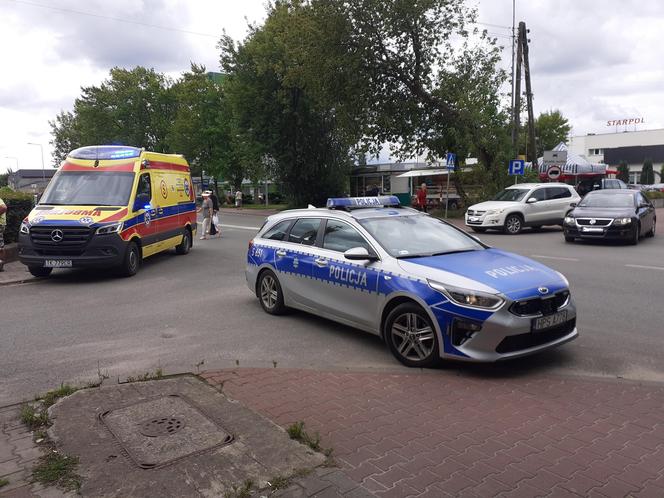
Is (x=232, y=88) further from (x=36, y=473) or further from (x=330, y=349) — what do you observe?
(x=36, y=473)

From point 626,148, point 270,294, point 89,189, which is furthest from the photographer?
point 626,148

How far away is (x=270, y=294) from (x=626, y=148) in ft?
257

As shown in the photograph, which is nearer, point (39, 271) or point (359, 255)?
point (359, 255)

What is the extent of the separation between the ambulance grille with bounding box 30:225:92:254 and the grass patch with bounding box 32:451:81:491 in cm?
753

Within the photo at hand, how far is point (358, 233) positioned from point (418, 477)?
340 centimetres

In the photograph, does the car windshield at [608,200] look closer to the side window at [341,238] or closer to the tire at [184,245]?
the tire at [184,245]

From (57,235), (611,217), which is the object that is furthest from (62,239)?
(611,217)

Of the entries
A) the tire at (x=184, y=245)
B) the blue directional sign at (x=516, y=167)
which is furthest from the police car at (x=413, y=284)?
the blue directional sign at (x=516, y=167)

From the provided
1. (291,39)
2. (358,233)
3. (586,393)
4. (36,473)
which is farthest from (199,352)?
(291,39)

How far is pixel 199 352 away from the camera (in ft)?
19.4

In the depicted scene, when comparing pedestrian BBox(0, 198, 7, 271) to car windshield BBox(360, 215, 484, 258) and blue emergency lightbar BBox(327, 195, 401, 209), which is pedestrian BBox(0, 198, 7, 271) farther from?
car windshield BBox(360, 215, 484, 258)

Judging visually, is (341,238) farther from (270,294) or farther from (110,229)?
(110,229)

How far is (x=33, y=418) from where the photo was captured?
4066 millimetres

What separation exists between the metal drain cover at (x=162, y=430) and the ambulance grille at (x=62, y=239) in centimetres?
686
